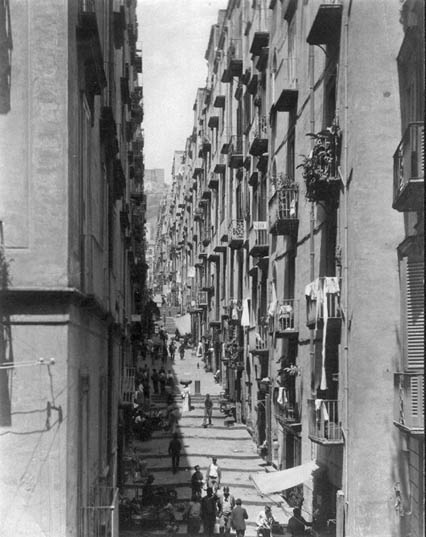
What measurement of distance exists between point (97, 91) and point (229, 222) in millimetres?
29366

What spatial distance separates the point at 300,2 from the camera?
25.3m

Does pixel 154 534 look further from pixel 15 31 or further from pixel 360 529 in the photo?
pixel 15 31

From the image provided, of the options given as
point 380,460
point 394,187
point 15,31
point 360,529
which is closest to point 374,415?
point 380,460

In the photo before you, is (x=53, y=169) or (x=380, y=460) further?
(x=380, y=460)

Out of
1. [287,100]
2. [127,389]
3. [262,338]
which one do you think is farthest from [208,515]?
[127,389]

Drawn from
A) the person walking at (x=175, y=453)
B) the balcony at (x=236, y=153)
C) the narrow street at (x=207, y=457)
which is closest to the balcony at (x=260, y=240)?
the balcony at (x=236, y=153)

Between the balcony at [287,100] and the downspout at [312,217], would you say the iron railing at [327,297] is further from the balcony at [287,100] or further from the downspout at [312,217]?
A: the balcony at [287,100]

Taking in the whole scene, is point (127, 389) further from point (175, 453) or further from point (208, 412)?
point (175, 453)

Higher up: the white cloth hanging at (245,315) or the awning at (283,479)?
the white cloth hanging at (245,315)

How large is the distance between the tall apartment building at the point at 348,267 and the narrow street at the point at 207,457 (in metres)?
1.10

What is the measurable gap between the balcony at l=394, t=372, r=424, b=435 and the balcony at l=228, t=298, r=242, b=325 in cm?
2289

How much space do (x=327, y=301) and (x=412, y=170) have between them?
521 centimetres

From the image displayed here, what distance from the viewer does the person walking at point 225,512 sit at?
70.4 feet

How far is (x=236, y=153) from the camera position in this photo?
39844 mm
